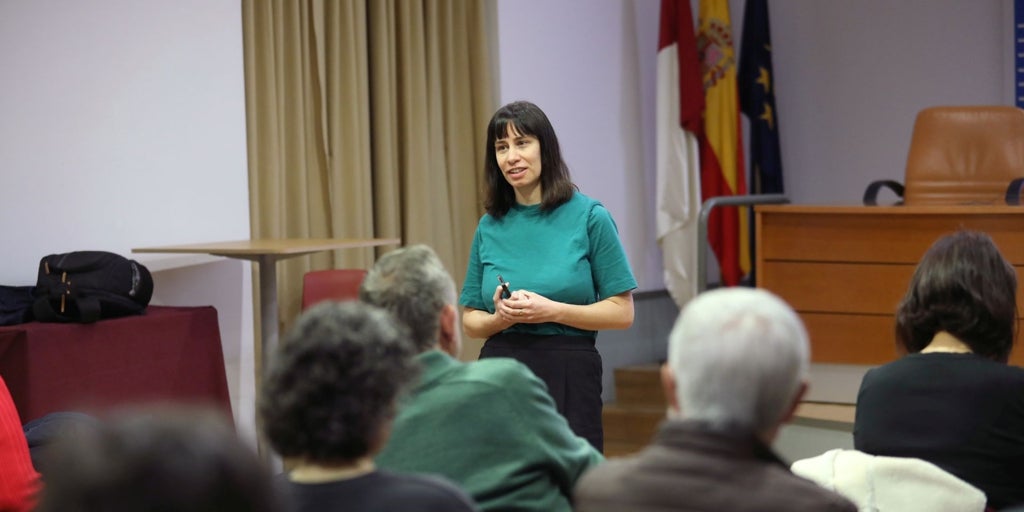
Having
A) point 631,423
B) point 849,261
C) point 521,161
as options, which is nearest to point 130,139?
point 521,161

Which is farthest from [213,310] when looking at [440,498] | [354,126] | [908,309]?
[440,498]

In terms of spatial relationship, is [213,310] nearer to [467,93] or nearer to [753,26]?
[467,93]

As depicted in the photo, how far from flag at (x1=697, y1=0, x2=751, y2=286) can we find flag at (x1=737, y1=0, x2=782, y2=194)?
0.59 ft

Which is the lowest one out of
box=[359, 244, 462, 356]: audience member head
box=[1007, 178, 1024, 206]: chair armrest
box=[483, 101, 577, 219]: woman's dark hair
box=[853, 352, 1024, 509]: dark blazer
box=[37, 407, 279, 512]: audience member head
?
box=[853, 352, 1024, 509]: dark blazer

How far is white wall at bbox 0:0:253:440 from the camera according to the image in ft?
15.2

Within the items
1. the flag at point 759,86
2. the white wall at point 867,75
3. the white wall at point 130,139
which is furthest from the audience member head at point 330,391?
the white wall at point 867,75

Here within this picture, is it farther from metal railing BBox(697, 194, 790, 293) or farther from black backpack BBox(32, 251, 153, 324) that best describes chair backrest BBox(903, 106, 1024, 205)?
→ black backpack BBox(32, 251, 153, 324)

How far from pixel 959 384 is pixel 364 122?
3.94m

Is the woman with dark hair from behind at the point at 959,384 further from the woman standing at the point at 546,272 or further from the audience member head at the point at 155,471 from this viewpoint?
the audience member head at the point at 155,471

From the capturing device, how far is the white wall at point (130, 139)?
4.64 metres

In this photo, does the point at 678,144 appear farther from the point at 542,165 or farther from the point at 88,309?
the point at 542,165

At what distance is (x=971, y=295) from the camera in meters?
2.33

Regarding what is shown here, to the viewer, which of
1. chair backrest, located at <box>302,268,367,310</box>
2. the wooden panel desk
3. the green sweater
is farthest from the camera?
the wooden panel desk

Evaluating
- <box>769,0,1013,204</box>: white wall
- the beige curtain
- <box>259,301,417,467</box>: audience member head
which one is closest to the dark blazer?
<box>259,301,417,467</box>: audience member head
